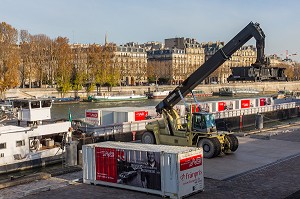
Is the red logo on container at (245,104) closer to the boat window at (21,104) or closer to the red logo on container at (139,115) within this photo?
the red logo on container at (139,115)

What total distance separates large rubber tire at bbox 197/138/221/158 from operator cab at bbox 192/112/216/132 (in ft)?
2.12

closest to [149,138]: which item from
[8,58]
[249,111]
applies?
[249,111]

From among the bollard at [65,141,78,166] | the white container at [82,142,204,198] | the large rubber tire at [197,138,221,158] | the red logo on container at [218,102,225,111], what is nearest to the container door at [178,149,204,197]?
the white container at [82,142,204,198]

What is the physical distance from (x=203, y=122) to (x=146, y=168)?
7672 millimetres

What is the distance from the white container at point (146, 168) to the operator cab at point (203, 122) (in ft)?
20.9

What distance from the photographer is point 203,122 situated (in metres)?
22.4

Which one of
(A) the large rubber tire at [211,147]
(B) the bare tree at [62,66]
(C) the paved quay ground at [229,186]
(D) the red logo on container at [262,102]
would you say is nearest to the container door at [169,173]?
(C) the paved quay ground at [229,186]

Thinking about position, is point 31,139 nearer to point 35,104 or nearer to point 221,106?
point 35,104

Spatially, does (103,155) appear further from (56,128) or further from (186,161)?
(56,128)

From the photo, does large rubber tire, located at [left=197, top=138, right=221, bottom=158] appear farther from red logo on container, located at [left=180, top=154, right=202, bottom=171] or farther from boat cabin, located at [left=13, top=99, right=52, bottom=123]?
boat cabin, located at [left=13, top=99, right=52, bottom=123]

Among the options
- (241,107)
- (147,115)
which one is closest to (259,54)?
(147,115)

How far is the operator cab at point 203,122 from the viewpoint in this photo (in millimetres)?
22297

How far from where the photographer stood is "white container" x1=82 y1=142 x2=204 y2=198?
1474 centimetres

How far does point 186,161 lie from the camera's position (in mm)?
14953
